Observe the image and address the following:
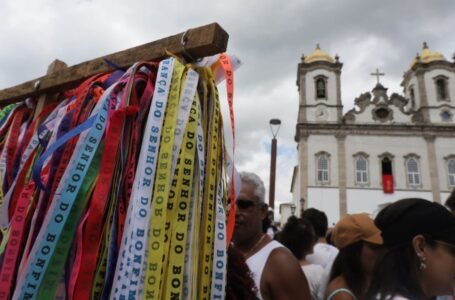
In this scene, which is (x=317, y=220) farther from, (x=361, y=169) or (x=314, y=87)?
(x=314, y=87)

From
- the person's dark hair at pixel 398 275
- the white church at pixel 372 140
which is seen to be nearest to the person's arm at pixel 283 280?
the person's dark hair at pixel 398 275

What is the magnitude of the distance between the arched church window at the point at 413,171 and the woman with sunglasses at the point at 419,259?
94.8 feet

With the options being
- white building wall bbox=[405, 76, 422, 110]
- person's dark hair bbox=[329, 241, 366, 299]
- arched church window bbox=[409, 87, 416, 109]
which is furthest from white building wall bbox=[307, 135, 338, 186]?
person's dark hair bbox=[329, 241, 366, 299]

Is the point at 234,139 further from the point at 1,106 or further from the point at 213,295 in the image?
the point at 1,106

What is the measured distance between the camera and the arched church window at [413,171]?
27.9 meters

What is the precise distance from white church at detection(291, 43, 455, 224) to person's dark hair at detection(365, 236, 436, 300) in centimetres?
2599

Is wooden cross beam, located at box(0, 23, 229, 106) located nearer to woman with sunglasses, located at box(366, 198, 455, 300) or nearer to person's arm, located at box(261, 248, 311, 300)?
woman with sunglasses, located at box(366, 198, 455, 300)

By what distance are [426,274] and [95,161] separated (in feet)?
4.18

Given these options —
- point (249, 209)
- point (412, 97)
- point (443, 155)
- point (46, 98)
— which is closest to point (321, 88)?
point (412, 97)

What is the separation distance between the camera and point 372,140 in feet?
95.7

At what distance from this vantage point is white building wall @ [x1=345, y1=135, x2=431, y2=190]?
27.8 meters

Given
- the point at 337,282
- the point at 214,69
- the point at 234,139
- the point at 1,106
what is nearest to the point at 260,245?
the point at 337,282

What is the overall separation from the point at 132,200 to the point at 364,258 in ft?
5.32

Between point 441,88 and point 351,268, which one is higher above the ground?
point 441,88
